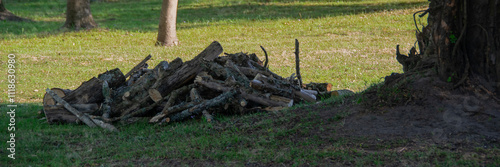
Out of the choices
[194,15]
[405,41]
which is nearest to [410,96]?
[405,41]

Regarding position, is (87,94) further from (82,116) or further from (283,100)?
(283,100)

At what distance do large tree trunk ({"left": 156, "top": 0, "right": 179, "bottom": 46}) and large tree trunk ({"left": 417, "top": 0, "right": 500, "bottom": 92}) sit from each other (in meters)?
11.7

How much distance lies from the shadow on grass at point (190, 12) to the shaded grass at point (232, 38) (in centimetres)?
4

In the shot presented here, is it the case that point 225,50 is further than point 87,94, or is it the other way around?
point 225,50

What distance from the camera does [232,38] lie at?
17484mm

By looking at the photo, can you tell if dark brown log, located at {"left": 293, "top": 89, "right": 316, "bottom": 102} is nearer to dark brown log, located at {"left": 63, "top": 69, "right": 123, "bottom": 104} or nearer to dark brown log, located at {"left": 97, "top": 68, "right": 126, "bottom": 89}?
dark brown log, located at {"left": 97, "top": 68, "right": 126, "bottom": 89}

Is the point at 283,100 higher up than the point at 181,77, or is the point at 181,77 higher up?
the point at 181,77

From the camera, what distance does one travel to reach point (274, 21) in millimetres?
20359

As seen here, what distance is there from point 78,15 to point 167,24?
13.6 ft

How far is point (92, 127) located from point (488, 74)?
203 inches

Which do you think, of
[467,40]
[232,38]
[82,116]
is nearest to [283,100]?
[467,40]

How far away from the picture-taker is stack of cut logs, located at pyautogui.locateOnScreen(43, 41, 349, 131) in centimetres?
723

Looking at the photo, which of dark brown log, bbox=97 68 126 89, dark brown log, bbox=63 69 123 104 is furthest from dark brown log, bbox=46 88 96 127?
dark brown log, bbox=97 68 126 89

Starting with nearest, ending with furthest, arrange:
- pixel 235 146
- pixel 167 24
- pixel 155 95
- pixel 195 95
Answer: pixel 235 146 < pixel 195 95 < pixel 155 95 < pixel 167 24
